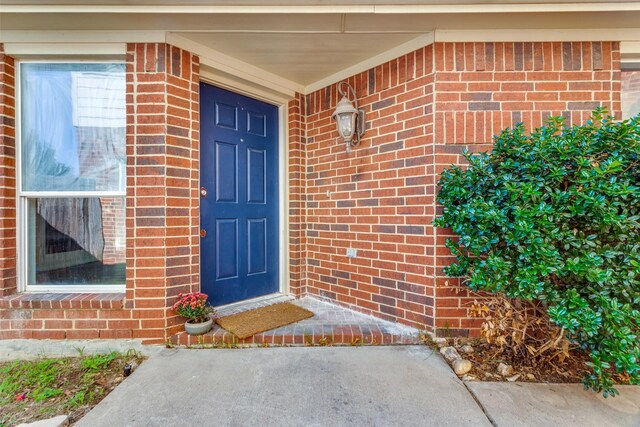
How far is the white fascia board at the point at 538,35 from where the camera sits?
2090 mm

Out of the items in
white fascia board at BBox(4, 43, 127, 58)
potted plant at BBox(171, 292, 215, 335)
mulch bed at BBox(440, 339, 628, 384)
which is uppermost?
white fascia board at BBox(4, 43, 127, 58)

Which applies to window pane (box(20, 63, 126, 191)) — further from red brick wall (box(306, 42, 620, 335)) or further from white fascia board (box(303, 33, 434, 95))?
red brick wall (box(306, 42, 620, 335))

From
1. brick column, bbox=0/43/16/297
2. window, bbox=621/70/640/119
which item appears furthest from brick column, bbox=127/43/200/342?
window, bbox=621/70/640/119

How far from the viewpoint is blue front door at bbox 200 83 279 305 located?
102 inches

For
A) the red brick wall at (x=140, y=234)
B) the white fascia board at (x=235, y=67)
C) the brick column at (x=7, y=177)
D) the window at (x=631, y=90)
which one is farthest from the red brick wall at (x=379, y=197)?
the brick column at (x=7, y=177)

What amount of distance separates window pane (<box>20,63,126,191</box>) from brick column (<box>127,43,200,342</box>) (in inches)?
8.0

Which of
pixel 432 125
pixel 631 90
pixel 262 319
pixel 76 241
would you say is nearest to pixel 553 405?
pixel 432 125

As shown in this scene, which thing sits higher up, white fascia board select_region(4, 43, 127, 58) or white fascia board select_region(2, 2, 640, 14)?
white fascia board select_region(2, 2, 640, 14)

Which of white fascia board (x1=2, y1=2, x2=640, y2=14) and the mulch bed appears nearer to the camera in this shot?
the mulch bed

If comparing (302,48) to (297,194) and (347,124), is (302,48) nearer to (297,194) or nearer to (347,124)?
(347,124)

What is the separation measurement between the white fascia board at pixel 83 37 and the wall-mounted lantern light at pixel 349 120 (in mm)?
1495

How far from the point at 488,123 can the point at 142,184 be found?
2661 mm

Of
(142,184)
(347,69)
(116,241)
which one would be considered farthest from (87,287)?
(347,69)

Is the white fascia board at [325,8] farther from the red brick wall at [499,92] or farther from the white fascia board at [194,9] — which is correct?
the red brick wall at [499,92]
